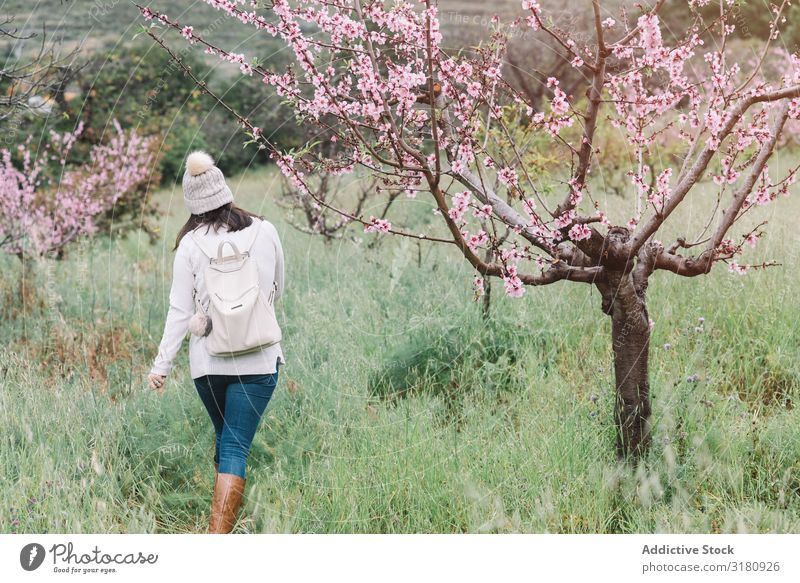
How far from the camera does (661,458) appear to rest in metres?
3.56

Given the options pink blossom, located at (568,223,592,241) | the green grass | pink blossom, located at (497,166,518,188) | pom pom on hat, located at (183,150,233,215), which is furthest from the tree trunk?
pom pom on hat, located at (183,150,233,215)

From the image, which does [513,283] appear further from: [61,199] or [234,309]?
[61,199]

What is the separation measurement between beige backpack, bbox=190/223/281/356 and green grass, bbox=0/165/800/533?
2.63ft

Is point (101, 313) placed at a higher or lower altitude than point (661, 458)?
higher

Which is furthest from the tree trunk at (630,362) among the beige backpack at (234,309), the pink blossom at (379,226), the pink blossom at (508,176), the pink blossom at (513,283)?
the beige backpack at (234,309)

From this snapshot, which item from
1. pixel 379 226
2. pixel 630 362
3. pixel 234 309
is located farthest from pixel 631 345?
pixel 234 309

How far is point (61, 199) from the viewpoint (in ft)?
28.8

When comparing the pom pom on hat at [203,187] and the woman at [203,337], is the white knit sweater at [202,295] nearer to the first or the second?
the woman at [203,337]
